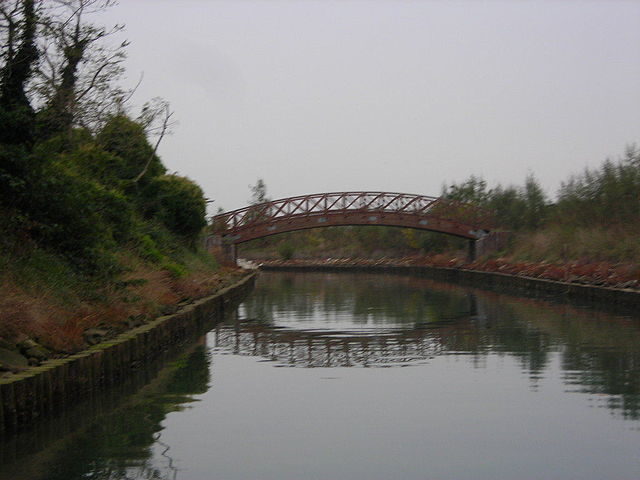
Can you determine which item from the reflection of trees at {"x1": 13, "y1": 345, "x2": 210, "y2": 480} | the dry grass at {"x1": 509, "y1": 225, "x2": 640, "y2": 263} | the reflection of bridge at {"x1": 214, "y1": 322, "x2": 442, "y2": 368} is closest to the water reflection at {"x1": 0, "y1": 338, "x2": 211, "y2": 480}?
the reflection of trees at {"x1": 13, "y1": 345, "x2": 210, "y2": 480}

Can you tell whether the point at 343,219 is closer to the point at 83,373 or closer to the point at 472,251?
the point at 472,251

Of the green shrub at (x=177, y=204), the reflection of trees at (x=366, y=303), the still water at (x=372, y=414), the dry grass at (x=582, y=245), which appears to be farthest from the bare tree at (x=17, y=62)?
the dry grass at (x=582, y=245)

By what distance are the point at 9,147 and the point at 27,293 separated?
12.4ft

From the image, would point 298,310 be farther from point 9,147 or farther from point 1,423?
point 1,423

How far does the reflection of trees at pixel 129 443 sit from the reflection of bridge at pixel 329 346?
3176mm

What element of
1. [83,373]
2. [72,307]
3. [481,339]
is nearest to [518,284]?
[481,339]

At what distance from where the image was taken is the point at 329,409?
1152 cm

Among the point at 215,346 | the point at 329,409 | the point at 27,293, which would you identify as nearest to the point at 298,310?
the point at 215,346

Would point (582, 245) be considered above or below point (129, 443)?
above

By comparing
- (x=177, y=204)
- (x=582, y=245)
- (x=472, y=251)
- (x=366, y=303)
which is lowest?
(x=366, y=303)

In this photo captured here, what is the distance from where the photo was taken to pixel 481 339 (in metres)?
19.5

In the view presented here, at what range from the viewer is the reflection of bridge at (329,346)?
1639cm

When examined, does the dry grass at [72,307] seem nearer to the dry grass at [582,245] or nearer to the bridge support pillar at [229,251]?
the dry grass at [582,245]

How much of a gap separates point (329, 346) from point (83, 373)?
708cm
